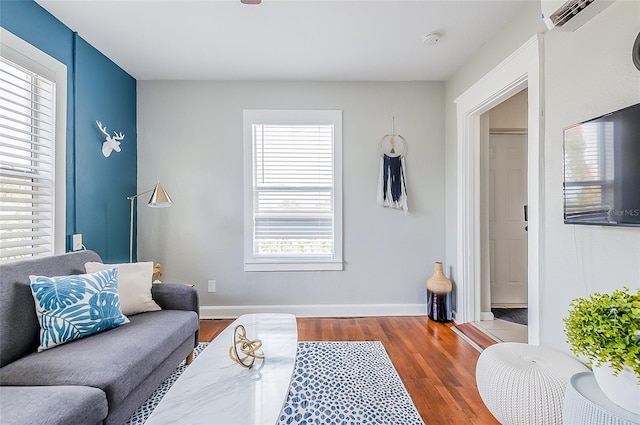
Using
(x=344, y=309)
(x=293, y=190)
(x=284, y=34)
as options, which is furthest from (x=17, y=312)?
(x=344, y=309)

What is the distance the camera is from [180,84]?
330 cm

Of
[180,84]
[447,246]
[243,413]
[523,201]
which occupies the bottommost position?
[243,413]

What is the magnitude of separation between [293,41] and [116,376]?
2.61 metres

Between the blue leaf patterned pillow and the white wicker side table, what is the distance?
233cm

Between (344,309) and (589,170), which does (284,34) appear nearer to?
(589,170)

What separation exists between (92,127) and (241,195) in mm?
1442

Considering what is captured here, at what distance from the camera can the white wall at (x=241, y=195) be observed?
3295 millimetres

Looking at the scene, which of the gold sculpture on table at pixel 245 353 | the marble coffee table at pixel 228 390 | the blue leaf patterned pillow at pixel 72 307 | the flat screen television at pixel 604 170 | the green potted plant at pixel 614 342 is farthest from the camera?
the blue leaf patterned pillow at pixel 72 307

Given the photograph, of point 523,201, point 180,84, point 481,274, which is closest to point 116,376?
point 180,84

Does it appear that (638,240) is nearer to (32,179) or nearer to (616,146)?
(616,146)

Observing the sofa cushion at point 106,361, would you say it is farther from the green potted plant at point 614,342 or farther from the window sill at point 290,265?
the green potted plant at point 614,342

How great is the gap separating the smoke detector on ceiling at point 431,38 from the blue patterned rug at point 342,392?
2641 mm

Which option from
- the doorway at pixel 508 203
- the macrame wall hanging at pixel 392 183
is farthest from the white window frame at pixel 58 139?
the doorway at pixel 508 203

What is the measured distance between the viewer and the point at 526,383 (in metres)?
1.42
